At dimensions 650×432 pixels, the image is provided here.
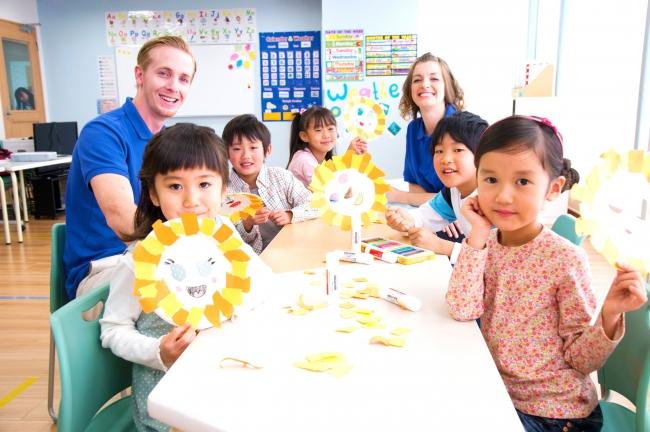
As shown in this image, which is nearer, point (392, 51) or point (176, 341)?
point (176, 341)

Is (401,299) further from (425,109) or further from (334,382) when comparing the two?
(425,109)

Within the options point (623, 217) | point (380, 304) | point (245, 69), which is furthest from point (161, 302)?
point (245, 69)

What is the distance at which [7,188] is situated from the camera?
6.05 meters

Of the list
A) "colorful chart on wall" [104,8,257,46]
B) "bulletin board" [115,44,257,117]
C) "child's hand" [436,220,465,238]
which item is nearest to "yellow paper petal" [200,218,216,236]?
"child's hand" [436,220,465,238]

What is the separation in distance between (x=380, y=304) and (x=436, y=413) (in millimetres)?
475

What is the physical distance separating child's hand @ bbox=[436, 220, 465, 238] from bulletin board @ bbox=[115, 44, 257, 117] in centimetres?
504

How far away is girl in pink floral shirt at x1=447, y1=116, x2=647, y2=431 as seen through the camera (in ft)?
3.76

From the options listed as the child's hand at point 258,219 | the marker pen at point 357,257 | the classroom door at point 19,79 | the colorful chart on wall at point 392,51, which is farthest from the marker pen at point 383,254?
→ the classroom door at point 19,79

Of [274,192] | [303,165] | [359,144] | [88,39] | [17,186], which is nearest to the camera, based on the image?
[274,192]

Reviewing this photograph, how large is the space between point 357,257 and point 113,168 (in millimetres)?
860

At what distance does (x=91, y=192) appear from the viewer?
1833 millimetres

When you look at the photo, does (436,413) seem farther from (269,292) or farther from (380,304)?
(269,292)

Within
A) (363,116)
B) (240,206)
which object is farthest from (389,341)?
(363,116)

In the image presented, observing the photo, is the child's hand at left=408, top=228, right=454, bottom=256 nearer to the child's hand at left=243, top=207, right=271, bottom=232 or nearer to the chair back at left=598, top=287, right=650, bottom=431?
the chair back at left=598, top=287, right=650, bottom=431
